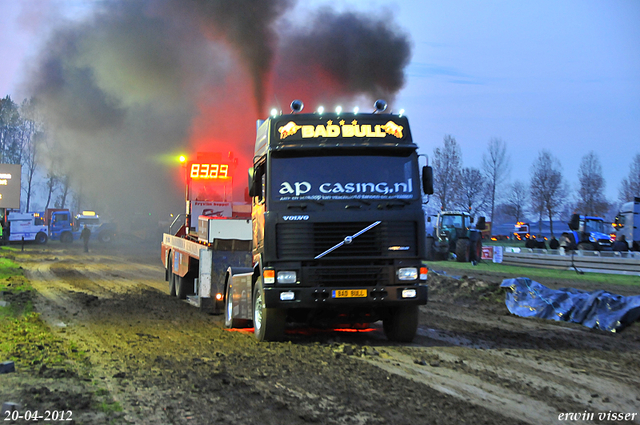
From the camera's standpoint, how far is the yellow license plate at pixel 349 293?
809cm

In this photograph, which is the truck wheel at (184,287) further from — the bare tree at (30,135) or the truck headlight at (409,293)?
the bare tree at (30,135)

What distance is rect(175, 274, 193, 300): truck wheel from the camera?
1384 cm

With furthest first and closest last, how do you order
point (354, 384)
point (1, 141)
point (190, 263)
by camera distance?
1. point (1, 141)
2. point (190, 263)
3. point (354, 384)

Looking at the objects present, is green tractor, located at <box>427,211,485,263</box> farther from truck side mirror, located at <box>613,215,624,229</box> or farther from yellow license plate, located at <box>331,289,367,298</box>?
yellow license plate, located at <box>331,289,367,298</box>

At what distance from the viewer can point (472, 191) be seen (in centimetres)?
5922

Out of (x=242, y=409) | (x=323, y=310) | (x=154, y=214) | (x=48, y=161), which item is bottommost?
(x=242, y=409)

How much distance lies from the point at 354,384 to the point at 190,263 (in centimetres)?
786

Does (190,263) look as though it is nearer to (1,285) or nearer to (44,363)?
(44,363)

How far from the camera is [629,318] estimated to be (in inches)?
391

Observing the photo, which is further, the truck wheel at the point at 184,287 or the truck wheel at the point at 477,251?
the truck wheel at the point at 477,251

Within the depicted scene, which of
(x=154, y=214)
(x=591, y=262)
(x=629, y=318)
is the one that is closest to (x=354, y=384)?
(x=629, y=318)

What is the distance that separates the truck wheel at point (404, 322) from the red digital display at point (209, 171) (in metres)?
9.57

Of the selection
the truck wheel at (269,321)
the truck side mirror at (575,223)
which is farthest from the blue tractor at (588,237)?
the truck wheel at (269,321)

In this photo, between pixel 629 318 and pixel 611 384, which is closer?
pixel 611 384
